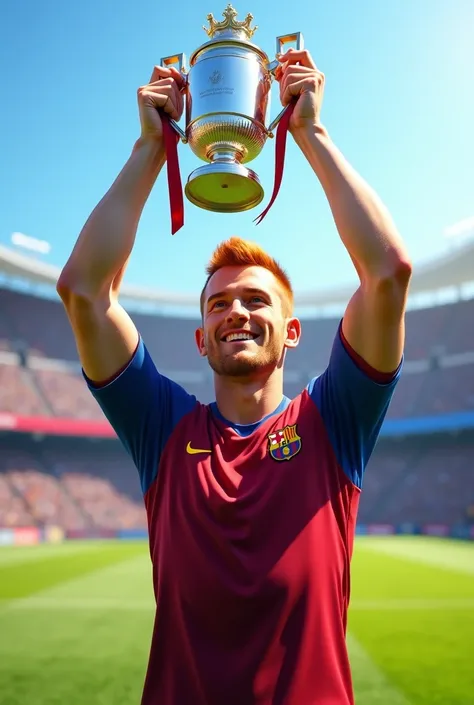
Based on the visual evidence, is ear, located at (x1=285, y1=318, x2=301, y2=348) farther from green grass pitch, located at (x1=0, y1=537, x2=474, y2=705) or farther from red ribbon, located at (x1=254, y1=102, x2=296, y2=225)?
green grass pitch, located at (x1=0, y1=537, x2=474, y2=705)

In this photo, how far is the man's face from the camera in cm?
187

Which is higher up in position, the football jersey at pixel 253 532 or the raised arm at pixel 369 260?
the raised arm at pixel 369 260

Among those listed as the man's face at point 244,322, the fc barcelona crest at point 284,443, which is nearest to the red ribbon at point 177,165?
the man's face at point 244,322

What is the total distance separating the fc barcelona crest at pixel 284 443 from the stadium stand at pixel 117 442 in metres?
28.5

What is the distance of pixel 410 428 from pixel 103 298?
31.2 metres

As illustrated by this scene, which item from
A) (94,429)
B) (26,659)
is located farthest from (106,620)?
(94,429)

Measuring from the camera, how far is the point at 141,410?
1891mm

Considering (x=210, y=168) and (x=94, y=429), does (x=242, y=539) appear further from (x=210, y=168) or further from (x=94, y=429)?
(x=94, y=429)

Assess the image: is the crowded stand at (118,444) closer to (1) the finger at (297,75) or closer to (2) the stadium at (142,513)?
(2) the stadium at (142,513)

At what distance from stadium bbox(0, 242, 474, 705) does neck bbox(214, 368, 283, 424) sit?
333cm

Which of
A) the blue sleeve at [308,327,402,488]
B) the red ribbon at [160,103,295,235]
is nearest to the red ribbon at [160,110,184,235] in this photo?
the red ribbon at [160,103,295,235]

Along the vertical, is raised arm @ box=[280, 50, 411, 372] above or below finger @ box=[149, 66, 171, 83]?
below

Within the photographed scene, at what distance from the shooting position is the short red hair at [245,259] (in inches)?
81.0

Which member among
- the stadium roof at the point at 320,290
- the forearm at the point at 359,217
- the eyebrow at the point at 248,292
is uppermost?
the stadium roof at the point at 320,290
